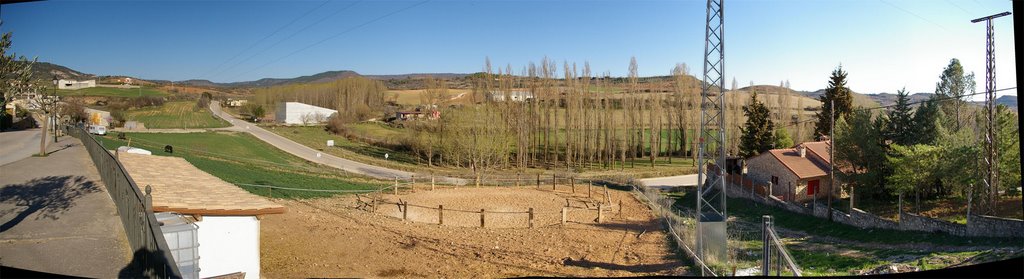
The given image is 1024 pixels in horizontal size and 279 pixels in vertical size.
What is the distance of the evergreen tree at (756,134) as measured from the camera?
33.7 ft

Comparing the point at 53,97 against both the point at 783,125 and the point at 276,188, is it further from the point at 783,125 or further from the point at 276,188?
the point at 783,125

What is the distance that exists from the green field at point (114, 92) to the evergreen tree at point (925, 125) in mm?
27727

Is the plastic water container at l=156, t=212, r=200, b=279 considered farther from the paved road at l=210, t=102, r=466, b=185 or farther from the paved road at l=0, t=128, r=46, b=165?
the paved road at l=210, t=102, r=466, b=185

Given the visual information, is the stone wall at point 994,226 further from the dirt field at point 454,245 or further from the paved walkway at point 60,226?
the paved walkway at point 60,226

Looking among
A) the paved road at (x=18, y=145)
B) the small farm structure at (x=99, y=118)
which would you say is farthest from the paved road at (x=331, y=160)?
the paved road at (x=18, y=145)

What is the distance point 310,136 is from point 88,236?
26.2 m

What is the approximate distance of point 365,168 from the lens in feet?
66.3

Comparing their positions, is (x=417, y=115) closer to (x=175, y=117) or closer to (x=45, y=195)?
(x=175, y=117)

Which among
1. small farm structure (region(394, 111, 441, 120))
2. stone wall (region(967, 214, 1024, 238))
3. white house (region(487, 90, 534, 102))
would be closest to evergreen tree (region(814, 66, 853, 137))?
stone wall (region(967, 214, 1024, 238))

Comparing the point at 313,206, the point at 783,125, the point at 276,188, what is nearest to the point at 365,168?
the point at 276,188

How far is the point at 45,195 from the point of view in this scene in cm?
570

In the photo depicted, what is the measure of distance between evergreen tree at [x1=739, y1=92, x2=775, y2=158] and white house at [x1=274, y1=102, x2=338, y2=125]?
2809 centimetres

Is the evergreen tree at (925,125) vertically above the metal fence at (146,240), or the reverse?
the evergreen tree at (925,125)

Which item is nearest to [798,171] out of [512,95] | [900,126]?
[900,126]
